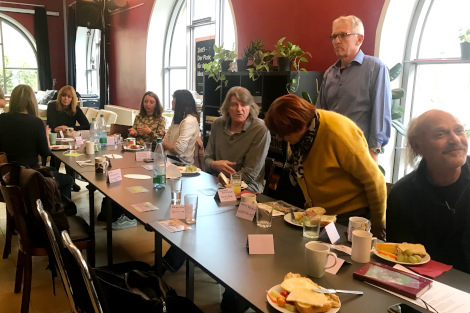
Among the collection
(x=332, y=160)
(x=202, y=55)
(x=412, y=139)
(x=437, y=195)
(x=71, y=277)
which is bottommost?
(x=71, y=277)

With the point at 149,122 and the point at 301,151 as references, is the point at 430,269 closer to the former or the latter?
the point at 301,151

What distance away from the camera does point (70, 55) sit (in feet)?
36.4

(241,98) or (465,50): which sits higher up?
(465,50)

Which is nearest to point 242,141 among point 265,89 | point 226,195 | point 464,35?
point 226,195

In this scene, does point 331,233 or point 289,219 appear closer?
point 331,233

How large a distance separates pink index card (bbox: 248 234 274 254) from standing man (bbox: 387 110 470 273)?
64cm

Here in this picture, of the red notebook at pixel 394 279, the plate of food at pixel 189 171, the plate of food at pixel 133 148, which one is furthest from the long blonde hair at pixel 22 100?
the red notebook at pixel 394 279

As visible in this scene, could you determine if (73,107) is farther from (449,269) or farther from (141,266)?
(449,269)

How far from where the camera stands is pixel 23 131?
3426mm

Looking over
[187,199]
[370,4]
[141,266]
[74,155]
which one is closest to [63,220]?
[141,266]

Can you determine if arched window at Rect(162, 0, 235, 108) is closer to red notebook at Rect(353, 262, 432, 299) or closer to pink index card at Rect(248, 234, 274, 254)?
pink index card at Rect(248, 234, 274, 254)

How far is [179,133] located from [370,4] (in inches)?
82.6

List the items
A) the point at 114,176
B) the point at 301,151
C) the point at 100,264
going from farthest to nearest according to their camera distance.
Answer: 1. the point at 100,264
2. the point at 114,176
3. the point at 301,151

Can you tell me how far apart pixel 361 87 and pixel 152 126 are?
7.60 feet
